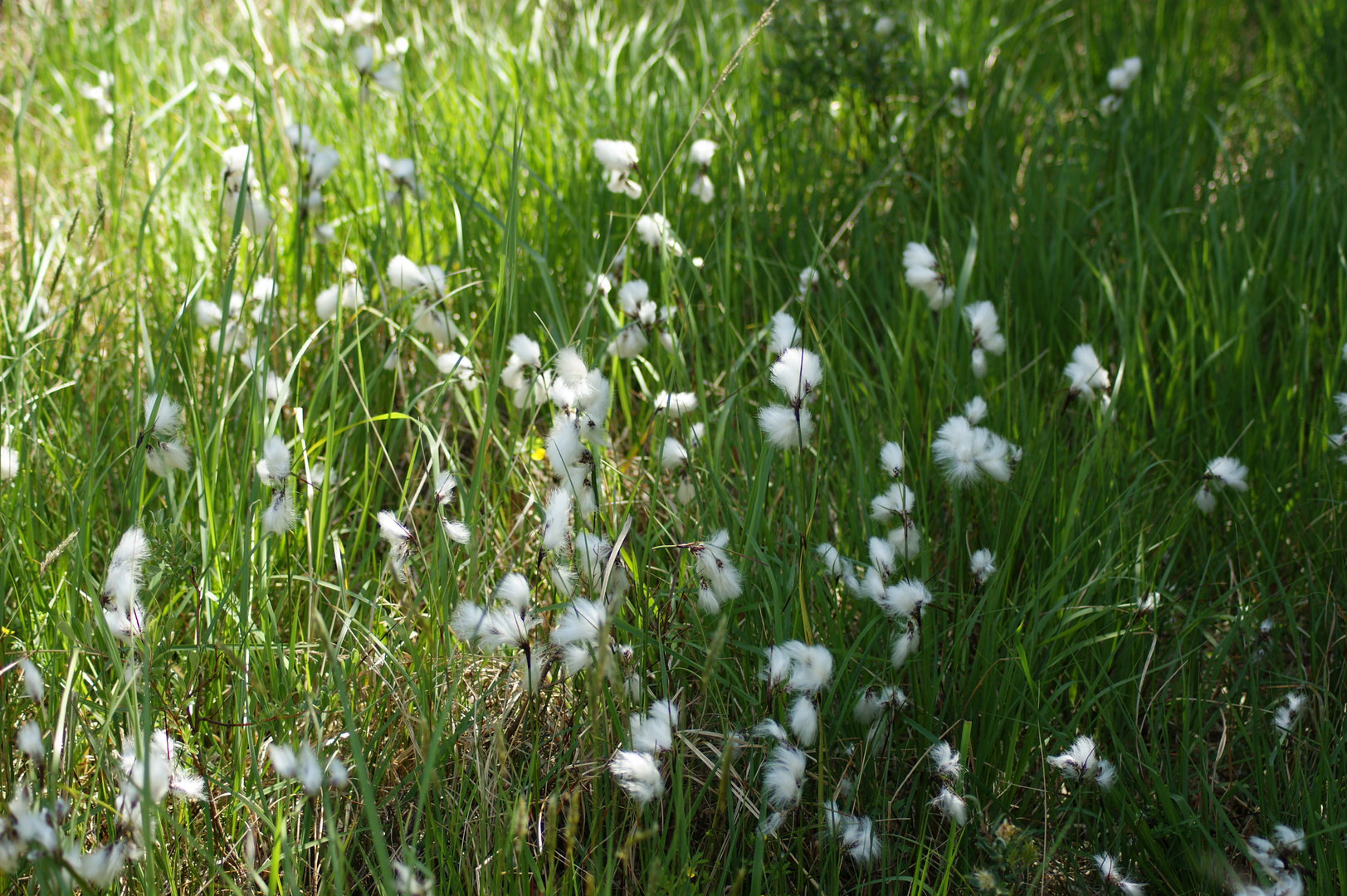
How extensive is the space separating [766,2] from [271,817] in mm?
3125

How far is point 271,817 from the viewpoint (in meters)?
1.40

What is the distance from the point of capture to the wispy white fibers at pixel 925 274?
1.88 meters

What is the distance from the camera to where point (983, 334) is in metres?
1.87

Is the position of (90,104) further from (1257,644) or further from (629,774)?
(1257,644)

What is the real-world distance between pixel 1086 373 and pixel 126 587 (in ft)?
5.53

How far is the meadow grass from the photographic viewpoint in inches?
54.7

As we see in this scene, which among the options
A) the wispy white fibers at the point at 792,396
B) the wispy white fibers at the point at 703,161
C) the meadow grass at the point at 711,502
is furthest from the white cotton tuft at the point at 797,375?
the wispy white fibers at the point at 703,161

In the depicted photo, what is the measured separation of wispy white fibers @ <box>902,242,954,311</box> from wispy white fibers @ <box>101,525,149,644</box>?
143 centimetres

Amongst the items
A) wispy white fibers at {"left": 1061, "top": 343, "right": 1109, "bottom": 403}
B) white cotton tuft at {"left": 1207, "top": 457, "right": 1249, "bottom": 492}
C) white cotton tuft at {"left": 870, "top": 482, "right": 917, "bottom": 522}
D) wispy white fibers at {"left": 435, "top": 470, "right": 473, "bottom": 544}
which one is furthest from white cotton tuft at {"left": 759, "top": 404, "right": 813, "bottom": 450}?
white cotton tuft at {"left": 1207, "top": 457, "right": 1249, "bottom": 492}

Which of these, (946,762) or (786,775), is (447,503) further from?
(946,762)

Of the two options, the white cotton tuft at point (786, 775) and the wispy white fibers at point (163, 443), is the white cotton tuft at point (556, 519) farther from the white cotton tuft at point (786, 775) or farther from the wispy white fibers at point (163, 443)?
the wispy white fibers at point (163, 443)

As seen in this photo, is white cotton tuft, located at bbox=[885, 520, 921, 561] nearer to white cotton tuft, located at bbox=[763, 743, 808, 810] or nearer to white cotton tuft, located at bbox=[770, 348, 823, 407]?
white cotton tuft, located at bbox=[770, 348, 823, 407]

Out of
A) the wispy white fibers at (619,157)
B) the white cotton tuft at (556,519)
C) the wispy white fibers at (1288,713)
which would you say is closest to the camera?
the white cotton tuft at (556,519)

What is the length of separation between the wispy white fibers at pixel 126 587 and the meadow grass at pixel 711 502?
4 cm
